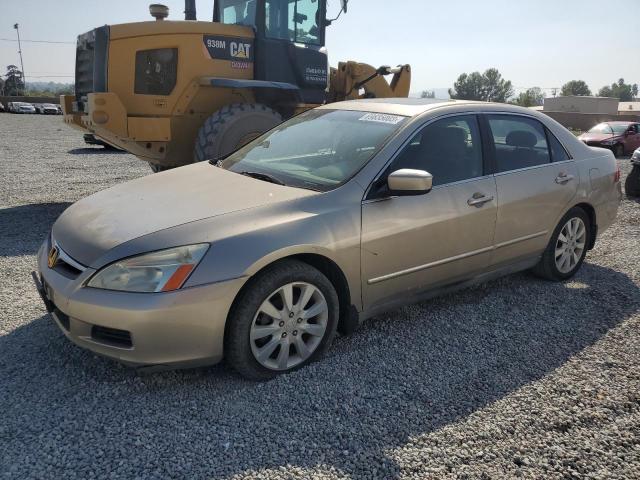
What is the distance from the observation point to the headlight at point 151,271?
264 cm

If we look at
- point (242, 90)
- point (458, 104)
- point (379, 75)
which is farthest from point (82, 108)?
point (458, 104)

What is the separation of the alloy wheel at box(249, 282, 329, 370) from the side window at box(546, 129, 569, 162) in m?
2.61

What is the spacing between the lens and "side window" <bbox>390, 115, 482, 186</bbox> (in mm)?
3549

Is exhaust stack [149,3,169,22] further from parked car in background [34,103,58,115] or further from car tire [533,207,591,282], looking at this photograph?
parked car in background [34,103,58,115]

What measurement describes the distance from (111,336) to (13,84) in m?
81.9

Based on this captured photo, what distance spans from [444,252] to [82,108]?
19.8 ft

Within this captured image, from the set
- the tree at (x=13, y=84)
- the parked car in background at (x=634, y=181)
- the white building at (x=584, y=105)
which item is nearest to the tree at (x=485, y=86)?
the white building at (x=584, y=105)

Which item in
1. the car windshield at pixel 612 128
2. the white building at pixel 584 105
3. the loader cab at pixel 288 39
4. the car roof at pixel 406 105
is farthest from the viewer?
the white building at pixel 584 105

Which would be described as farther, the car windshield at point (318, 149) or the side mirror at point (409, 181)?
the car windshield at point (318, 149)

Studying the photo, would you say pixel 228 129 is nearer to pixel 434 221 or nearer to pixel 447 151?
pixel 447 151

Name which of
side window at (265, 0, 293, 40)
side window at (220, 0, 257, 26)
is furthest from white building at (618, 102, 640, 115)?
side window at (220, 0, 257, 26)

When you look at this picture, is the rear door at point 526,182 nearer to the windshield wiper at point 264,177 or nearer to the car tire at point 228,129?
the windshield wiper at point 264,177

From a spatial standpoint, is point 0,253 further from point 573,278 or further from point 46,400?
point 573,278

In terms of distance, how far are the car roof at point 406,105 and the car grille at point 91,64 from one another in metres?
4.16
